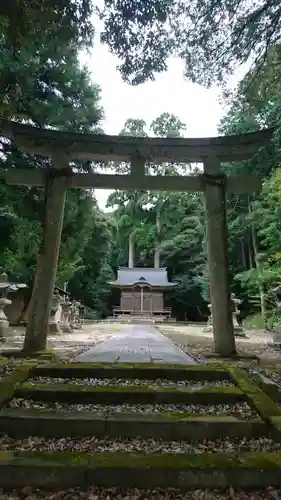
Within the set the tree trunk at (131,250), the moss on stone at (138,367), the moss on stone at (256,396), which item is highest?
the tree trunk at (131,250)

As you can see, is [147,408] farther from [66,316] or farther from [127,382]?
[66,316]

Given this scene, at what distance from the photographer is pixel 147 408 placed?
9.20 ft

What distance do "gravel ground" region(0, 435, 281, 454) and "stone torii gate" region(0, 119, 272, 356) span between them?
2889 millimetres

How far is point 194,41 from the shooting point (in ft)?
17.3

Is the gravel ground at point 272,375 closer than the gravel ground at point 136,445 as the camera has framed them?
No

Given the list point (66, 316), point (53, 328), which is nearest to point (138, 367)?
point (53, 328)

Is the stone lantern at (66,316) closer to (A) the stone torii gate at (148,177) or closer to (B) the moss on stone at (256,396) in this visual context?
(A) the stone torii gate at (148,177)

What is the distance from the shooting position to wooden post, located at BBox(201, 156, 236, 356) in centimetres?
519

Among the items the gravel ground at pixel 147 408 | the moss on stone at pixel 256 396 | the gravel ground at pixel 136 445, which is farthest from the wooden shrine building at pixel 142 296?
the gravel ground at pixel 136 445

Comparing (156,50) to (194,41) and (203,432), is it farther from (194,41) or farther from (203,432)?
(203,432)

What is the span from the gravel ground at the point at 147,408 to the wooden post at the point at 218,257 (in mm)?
2298

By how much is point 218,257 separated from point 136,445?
3538 mm

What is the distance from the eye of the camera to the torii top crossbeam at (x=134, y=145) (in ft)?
18.0

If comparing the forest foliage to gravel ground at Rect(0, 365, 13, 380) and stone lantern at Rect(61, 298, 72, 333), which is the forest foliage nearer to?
stone lantern at Rect(61, 298, 72, 333)
